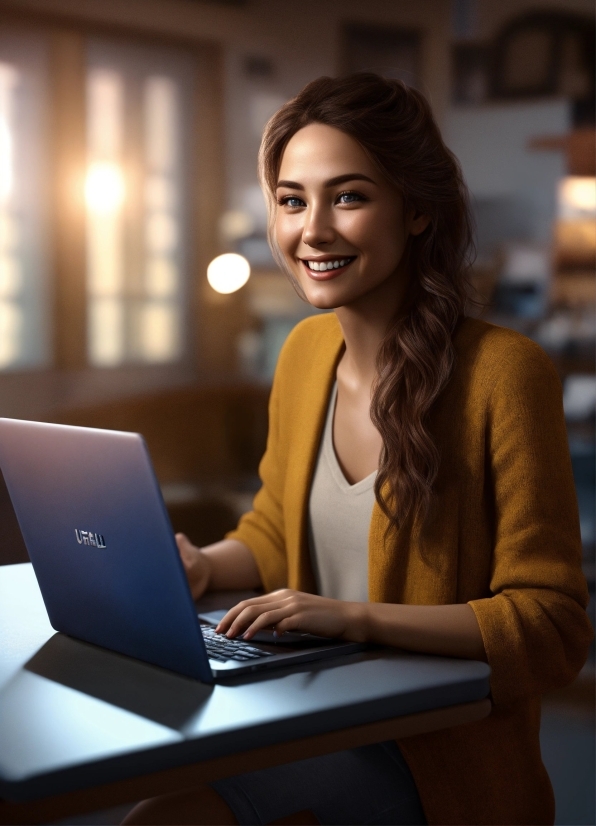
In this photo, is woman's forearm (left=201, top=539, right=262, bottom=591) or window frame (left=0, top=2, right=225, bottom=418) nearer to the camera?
woman's forearm (left=201, top=539, right=262, bottom=591)

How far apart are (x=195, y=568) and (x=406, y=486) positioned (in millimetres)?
342

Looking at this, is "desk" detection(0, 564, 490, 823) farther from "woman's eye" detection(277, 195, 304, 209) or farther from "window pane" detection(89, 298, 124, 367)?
"window pane" detection(89, 298, 124, 367)

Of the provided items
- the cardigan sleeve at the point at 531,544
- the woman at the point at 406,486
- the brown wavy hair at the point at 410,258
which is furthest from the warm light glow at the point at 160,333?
the cardigan sleeve at the point at 531,544

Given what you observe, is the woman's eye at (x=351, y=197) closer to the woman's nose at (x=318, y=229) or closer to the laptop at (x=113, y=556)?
the woman's nose at (x=318, y=229)

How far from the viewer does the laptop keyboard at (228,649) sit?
3.32ft

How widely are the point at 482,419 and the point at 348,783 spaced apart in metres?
0.46

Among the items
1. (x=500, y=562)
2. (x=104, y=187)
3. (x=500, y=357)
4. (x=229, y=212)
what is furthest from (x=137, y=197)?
(x=500, y=562)

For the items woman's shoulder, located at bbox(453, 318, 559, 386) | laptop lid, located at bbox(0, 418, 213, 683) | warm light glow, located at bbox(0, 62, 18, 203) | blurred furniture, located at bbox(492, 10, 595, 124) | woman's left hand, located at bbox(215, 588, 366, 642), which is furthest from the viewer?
blurred furniture, located at bbox(492, 10, 595, 124)

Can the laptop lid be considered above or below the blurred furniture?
below

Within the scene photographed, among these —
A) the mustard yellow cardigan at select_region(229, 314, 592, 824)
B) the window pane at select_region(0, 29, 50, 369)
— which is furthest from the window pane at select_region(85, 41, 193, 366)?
the mustard yellow cardigan at select_region(229, 314, 592, 824)

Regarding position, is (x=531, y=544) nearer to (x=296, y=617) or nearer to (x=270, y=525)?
(x=296, y=617)

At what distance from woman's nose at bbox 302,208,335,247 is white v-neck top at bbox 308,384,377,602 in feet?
0.92

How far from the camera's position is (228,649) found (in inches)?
41.1

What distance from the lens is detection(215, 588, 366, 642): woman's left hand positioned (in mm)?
→ 1050
